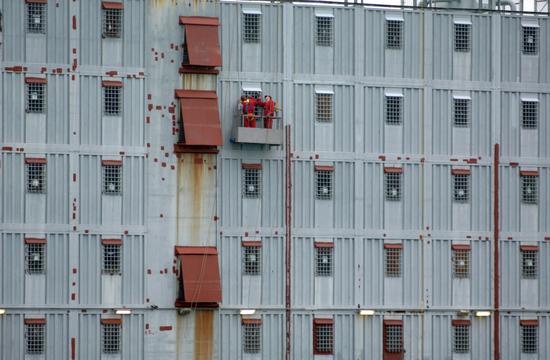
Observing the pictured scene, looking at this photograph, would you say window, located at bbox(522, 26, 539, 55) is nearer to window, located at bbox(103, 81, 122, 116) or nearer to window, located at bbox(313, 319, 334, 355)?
window, located at bbox(313, 319, 334, 355)

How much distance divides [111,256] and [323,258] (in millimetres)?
9932

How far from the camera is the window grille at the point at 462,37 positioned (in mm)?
68812

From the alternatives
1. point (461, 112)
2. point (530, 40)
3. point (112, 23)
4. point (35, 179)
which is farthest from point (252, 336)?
point (530, 40)

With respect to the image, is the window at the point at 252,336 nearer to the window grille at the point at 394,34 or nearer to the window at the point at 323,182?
the window at the point at 323,182

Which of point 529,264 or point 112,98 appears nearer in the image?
point 112,98

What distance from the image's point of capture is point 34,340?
63219mm

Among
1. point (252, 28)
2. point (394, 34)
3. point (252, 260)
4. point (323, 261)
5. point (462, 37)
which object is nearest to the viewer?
point (252, 260)

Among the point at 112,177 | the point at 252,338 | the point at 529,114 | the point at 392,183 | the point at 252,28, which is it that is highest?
the point at 252,28

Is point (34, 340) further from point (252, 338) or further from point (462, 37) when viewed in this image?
point (462, 37)

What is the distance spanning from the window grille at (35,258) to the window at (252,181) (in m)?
9.69

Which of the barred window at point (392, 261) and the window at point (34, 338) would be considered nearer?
the window at point (34, 338)

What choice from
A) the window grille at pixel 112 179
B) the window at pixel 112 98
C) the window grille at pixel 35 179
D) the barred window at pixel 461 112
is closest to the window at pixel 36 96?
the window grille at pixel 35 179

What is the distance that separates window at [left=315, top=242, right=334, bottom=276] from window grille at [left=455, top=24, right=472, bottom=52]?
1167 cm

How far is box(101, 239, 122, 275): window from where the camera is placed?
64.1 metres
